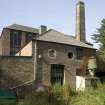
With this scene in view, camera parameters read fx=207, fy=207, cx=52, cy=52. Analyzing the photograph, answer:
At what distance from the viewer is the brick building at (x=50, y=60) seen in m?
22.0

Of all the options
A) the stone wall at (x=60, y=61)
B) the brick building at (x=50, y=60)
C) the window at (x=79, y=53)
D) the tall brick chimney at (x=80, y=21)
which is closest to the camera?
the brick building at (x=50, y=60)

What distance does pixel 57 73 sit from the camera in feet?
81.1

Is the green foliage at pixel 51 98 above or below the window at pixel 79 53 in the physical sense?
below

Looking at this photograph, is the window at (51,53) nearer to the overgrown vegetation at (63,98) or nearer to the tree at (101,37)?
the tree at (101,37)

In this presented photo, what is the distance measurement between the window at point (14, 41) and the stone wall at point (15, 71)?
17798 mm

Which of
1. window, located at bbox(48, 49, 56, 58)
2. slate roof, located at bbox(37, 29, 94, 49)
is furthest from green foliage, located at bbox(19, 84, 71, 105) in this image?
slate roof, located at bbox(37, 29, 94, 49)

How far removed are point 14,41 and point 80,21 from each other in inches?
660

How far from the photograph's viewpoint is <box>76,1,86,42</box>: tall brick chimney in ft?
92.4

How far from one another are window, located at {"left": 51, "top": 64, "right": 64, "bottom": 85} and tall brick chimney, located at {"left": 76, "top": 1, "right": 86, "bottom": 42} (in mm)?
5783

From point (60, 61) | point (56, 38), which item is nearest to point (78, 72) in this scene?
point (60, 61)

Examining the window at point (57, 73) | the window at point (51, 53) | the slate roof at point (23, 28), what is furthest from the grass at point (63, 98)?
the slate roof at point (23, 28)

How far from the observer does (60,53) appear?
2511 centimetres

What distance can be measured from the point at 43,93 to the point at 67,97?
1844 millimetres

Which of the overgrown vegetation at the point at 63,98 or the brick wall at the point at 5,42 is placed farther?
the brick wall at the point at 5,42
